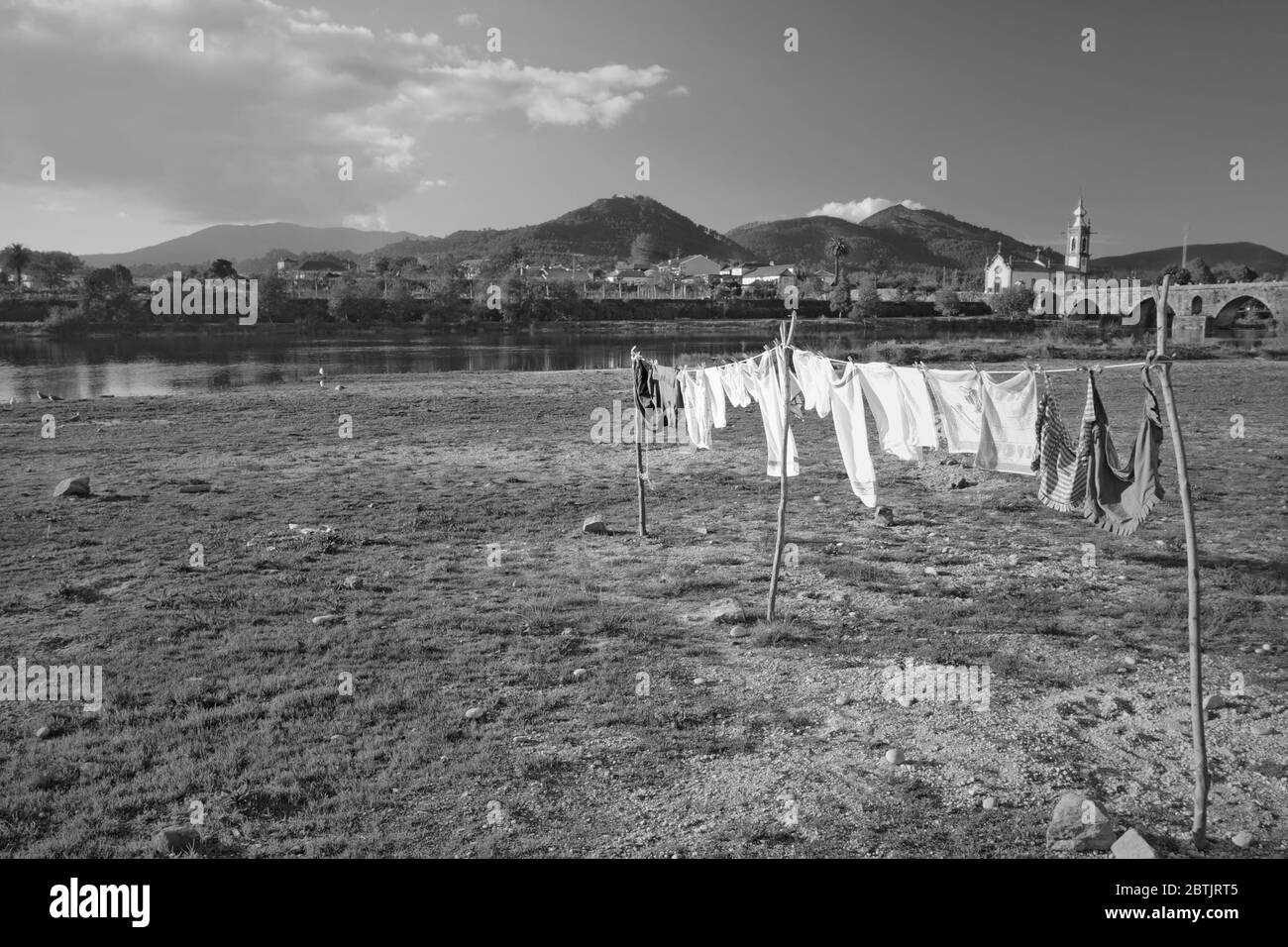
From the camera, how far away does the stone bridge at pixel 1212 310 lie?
85.4 meters

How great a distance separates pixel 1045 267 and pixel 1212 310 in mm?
93656

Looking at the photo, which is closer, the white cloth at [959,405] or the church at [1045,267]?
the white cloth at [959,405]

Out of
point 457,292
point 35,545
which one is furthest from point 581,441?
point 457,292

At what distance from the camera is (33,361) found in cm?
5344

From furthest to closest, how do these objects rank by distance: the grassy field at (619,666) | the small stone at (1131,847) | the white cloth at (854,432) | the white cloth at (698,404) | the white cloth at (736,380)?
the white cloth at (698,404)
the white cloth at (736,380)
the white cloth at (854,432)
the grassy field at (619,666)
the small stone at (1131,847)

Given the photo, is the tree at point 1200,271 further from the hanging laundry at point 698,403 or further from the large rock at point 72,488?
the large rock at point 72,488

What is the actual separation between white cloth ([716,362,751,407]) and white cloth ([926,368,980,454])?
12.6ft

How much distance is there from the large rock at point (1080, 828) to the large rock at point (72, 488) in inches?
602

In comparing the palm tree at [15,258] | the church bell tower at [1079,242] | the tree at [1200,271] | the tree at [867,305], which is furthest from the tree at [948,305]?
the palm tree at [15,258]

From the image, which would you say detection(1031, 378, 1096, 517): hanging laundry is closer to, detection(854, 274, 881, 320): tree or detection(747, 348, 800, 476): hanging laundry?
detection(747, 348, 800, 476): hanging laundry

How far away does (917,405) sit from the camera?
10336 mm

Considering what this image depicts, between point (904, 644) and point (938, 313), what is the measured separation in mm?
119409

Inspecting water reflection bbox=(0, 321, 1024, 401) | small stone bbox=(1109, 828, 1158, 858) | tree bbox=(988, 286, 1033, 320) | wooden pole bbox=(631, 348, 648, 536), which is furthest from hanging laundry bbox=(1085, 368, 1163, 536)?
tree bbox=(988, 286, 1033, 320)
